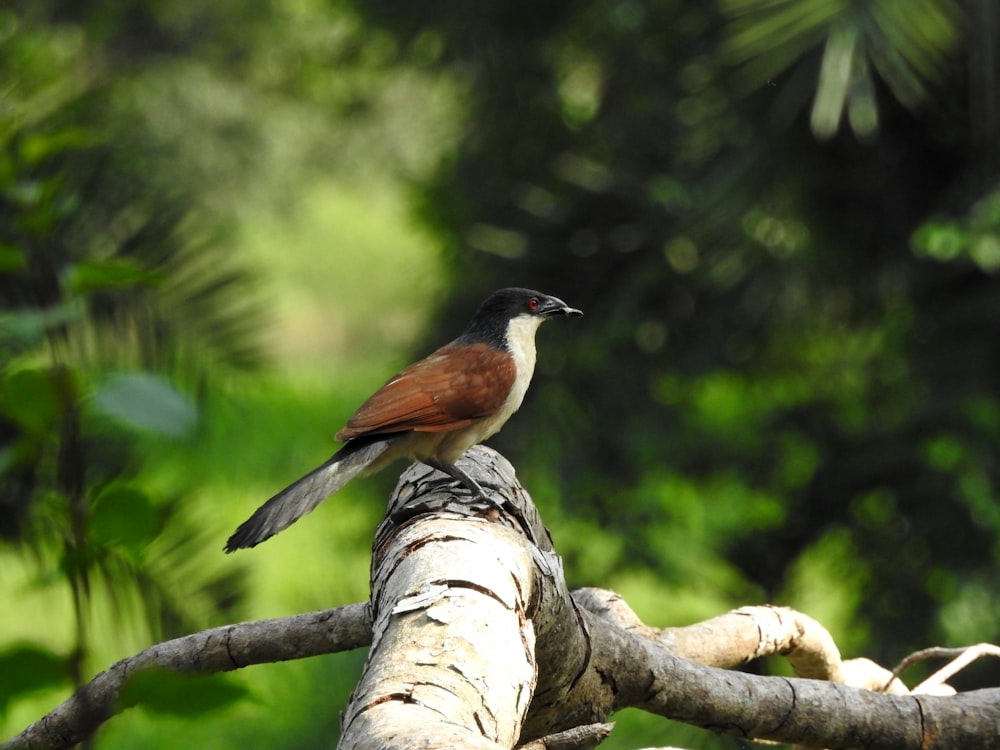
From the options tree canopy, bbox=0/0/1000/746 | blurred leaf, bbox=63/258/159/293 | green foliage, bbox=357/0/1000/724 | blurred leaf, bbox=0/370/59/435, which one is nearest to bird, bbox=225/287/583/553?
blurred leaf, bbox=63/258/159/293

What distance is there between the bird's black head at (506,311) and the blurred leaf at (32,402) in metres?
2.69

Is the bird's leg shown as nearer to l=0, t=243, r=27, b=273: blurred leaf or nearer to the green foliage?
Result: l=0, t=243, r=27, b=273: blurred leaf

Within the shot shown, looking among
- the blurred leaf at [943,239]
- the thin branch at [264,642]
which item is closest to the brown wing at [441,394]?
the thin branch at [264,642]

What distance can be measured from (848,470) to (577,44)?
323 cm

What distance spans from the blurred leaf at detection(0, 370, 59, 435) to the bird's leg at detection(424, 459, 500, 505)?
140 cm

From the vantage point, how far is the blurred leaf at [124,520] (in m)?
0.59

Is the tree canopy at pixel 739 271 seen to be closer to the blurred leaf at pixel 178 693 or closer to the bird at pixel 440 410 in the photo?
the bird at pixel 440 410

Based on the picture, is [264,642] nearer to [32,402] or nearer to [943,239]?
[32,402]

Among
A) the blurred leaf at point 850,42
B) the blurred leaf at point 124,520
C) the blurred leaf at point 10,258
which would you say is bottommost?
the blurred leaf at point 124,520

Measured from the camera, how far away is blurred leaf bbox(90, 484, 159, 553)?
586 millimetres

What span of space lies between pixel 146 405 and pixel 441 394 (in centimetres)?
222

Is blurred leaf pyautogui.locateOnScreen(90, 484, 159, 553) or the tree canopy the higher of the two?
the tree canopy

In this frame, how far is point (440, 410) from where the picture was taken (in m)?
2.82

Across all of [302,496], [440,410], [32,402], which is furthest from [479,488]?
[32,402]
